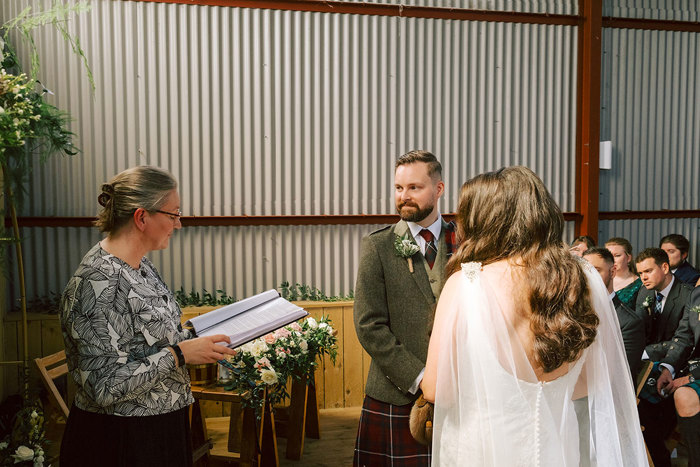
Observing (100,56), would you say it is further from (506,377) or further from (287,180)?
(506,377)

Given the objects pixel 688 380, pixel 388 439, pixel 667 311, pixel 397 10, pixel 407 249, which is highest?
pixel 397 10

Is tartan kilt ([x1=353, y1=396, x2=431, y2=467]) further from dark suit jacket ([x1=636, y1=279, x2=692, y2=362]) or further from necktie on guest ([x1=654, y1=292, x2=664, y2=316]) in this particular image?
necktie on guest ([x1=654, y1=292, x2=664, y2=316])

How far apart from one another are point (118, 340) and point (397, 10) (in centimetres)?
501

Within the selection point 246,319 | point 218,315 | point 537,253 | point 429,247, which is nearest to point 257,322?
point 246,319

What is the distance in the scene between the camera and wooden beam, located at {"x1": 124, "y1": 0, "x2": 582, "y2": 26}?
233 inches

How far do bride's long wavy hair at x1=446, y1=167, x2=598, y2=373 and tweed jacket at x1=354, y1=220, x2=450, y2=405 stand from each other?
75 cm

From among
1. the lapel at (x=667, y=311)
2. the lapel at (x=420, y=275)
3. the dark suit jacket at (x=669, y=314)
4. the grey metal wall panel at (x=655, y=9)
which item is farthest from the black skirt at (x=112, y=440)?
the grey metal wall panel at (x=655, y=9)

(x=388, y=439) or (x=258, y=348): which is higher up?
(x=258, y=348)

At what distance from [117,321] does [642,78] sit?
6.61 m

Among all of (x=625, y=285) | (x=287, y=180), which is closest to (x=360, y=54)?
(x=287, y=180)

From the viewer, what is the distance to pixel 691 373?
3.97 meters

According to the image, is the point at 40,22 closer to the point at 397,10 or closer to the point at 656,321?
the point at 397,10

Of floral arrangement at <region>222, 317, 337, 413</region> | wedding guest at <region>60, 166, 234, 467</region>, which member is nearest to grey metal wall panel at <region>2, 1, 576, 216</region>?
floral arrangement at <region>222, 317, 337, 413</region>

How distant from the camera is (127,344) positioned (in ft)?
6.70
